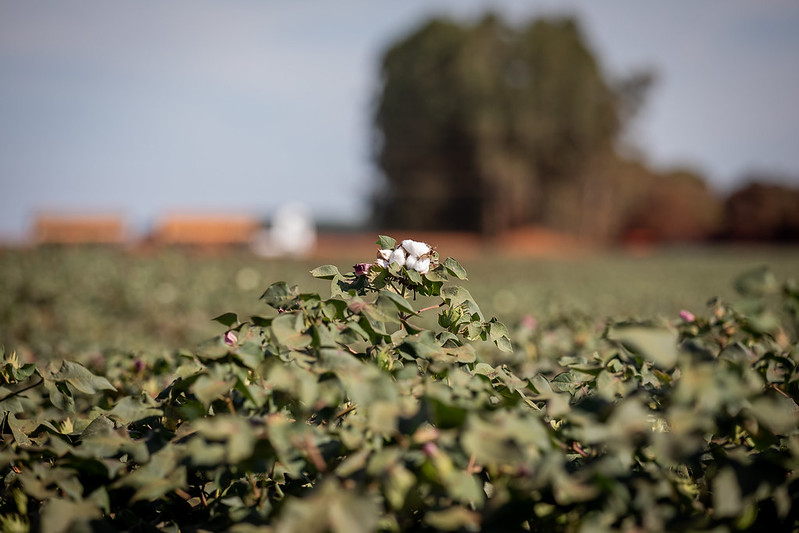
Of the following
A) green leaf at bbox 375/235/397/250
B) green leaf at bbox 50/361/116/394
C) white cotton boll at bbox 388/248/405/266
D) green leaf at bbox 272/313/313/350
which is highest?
green leaf at bbox 375/235/397/250

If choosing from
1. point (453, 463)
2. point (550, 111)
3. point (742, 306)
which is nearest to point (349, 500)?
point (453, 463)

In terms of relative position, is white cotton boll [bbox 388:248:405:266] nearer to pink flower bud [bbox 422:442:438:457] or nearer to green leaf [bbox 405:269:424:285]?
green leaf [bbox 405:269:424:285]

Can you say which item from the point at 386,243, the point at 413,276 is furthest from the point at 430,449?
the point at 386,243

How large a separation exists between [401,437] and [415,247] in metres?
0.50

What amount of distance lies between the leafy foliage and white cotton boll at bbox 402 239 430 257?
0.05 metres

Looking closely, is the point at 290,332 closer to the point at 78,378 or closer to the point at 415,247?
the point at 415,247

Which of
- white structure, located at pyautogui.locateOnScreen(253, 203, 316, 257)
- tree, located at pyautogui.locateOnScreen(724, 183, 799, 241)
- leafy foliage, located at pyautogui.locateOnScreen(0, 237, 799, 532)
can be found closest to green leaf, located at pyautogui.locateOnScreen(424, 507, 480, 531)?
leafy foliage, located at pyautogui.locateOnScreen(0, 237, 799, 532)

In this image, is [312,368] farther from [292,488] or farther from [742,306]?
[742,306]

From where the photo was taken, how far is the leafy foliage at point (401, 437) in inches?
36.1

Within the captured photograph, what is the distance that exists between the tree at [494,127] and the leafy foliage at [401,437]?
25320mm

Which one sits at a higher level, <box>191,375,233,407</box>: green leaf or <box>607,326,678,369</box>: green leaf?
<box>607,326,678,369</box>: green leaf

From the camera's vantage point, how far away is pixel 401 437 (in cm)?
100

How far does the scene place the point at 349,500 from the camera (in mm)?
854

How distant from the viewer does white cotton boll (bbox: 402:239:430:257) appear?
1.38 meters
